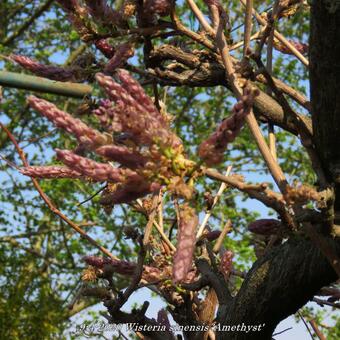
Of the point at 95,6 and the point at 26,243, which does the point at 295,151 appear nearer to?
the point at 26,243

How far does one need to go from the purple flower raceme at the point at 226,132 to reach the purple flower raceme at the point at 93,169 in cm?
12

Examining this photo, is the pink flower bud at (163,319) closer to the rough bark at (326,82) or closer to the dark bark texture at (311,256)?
the dark bark texture at (311,256)

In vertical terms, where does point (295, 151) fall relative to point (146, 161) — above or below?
above

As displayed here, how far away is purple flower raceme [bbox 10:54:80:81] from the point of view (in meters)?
1.71

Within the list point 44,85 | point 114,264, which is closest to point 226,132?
point 44,85

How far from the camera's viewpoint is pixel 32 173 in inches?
59.1

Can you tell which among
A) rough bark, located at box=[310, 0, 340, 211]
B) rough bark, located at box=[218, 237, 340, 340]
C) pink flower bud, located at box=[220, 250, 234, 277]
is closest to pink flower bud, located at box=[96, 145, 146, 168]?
rough bark, located at box=[310, 0, 340, 211]

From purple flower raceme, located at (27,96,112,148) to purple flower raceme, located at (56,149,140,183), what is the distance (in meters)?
0.04

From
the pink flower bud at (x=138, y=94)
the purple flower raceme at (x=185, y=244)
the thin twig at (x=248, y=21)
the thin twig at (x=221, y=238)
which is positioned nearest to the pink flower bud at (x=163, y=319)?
the thin twig at (x=221, y=238)

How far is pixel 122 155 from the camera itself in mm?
1104

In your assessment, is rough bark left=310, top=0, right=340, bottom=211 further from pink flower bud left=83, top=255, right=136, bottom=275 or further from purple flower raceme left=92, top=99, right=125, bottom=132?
pink flower bud left=83, top=255, right=136, bottom=275

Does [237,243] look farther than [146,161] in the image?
Yes

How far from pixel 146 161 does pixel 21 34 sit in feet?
34.3

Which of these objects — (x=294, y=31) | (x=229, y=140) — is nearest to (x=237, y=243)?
(x=294, y=31)
